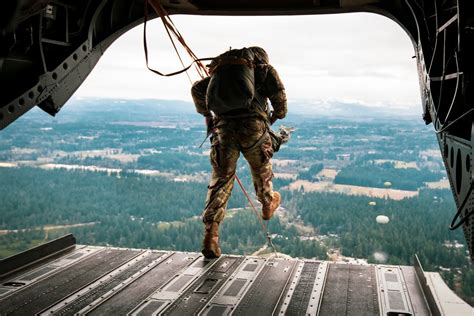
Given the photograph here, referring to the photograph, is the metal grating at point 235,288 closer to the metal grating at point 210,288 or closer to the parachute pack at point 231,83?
the metal grating at point 210,288

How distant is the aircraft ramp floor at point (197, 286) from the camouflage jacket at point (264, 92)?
4.61 feet

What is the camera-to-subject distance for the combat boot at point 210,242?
454 cm

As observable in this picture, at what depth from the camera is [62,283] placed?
12.6 feet

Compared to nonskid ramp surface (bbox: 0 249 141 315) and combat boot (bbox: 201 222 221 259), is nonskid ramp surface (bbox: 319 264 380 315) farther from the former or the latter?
nonskid ramp surface (bbox: 0 249 141 315)

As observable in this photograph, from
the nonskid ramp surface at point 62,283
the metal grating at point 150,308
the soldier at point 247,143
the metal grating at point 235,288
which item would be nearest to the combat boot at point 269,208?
the soldier at point 247,143

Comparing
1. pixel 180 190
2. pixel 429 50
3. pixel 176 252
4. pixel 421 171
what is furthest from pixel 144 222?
pixel 429 50

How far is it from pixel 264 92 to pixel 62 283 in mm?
Answer: 2450

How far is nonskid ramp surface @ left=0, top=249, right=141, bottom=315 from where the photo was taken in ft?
10.9

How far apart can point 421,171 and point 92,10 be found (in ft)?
80.1

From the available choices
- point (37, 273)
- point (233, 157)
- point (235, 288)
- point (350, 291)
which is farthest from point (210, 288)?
point (37, 273)

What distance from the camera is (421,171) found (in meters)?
26.1

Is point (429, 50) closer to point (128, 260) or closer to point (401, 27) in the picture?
point (401, 27)

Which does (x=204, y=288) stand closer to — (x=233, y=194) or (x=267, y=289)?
(x=267, y=289)

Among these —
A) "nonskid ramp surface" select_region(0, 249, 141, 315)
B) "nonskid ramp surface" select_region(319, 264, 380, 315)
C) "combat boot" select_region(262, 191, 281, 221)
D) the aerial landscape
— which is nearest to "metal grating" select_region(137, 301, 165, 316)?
"nonskid ramp surface" select_region(0, 249, 141, 315)
